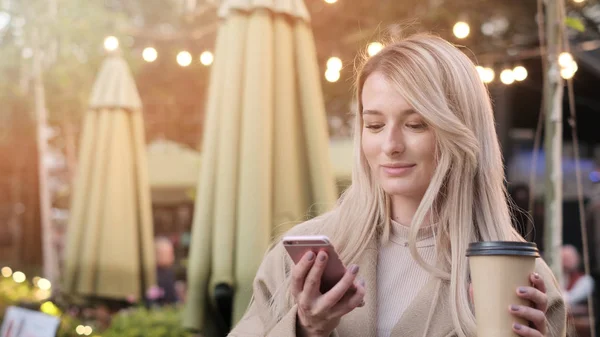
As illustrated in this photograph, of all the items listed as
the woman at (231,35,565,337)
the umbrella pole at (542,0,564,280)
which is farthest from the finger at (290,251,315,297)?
the umbrella pole at (542,0,564,280)

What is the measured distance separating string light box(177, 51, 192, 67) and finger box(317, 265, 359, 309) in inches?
141

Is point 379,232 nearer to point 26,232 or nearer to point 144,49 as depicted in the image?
point 144,49

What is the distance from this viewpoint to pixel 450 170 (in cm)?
179

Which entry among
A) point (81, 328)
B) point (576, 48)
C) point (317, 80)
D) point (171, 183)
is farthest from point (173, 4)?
point (576, 48)

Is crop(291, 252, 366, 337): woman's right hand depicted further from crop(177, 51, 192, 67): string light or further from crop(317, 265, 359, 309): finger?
crop(177, 51, 192, 67): string light

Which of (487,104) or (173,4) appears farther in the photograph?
(173,4)

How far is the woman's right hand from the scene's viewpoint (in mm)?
1466

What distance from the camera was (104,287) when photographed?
5.02m

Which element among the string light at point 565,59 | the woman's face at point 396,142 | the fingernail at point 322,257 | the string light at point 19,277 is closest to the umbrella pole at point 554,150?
the string light at point 565,59

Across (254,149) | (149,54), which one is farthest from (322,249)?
(149,54)

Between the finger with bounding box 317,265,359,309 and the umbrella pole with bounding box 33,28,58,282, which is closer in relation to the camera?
the finger with bounding box 317,265,359,309

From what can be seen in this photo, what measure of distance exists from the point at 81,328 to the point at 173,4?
2371 millimetres

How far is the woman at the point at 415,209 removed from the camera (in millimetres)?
1724

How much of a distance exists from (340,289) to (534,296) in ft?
1.12
